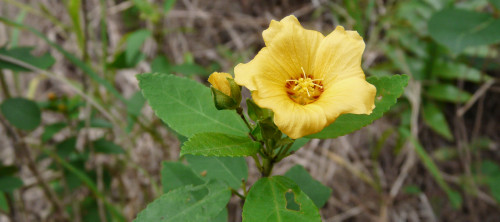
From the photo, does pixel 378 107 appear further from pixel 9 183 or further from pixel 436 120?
pixel 436 120

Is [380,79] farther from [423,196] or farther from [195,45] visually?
[195,45]

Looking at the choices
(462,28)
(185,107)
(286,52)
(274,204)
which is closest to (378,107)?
(286,52)

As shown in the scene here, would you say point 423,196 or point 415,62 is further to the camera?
point 415,62

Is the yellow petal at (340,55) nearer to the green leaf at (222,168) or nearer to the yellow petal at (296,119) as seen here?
the yellow petal at (296,119)

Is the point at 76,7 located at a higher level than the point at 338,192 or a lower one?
higher

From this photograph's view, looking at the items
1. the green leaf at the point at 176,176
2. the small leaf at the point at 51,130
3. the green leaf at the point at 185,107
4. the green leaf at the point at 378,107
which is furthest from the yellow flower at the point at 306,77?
the small leaf at the point at 51,130

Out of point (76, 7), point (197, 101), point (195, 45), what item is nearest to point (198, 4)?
point (195, 45)
